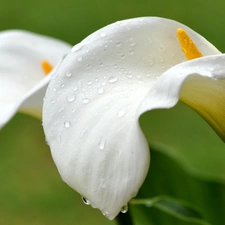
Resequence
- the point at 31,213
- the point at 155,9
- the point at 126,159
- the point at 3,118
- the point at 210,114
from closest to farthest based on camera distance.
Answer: the point at 126,159
the point at 210,114
the point at 3,118
the point at 31,213
the point at 155,9

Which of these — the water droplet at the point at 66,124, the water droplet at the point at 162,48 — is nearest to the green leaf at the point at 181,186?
the water droplet at the point at 162,48

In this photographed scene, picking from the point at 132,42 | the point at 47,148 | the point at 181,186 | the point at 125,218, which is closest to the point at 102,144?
the point at 132,42

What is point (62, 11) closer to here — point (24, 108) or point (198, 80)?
point (24, 108)

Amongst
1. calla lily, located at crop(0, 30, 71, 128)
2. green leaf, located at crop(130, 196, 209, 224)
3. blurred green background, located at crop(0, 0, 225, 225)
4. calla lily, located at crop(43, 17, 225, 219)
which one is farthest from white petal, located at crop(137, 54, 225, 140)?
blurred green background, located at crop(0, 0, 225, 225)

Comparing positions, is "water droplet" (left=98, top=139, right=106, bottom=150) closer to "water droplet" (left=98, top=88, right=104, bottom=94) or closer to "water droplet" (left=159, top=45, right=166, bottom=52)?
"water droplet" (left=98, top=88, right=104, bottom=94)

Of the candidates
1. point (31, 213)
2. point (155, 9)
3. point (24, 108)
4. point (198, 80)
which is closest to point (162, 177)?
point (24, 108)

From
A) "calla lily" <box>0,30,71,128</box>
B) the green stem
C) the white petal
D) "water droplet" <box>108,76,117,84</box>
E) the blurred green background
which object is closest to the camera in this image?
the white petal

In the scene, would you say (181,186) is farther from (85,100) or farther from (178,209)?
(85,100)
